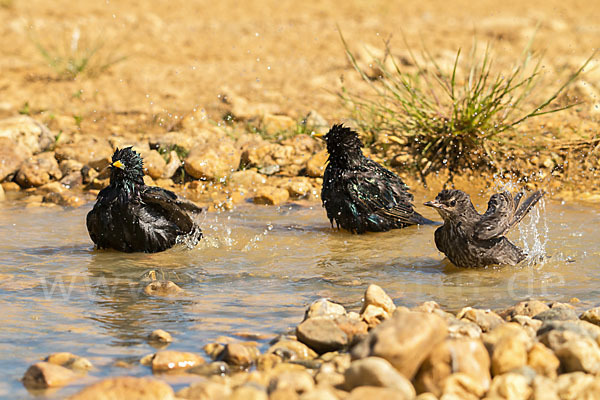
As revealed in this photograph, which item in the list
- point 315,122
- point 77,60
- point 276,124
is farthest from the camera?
point 77,60

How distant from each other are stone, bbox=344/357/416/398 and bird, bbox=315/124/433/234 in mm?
3854

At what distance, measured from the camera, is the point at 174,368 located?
430 centimetres

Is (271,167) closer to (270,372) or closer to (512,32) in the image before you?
(270,372)

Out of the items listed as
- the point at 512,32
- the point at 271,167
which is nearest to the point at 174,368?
the point at 271,167

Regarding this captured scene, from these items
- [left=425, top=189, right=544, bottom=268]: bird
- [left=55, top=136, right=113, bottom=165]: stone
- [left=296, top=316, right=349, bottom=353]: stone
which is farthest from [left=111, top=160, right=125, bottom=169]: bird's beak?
[left=55, top=136, right=113, bottom=165]: stone

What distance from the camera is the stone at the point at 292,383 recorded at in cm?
376

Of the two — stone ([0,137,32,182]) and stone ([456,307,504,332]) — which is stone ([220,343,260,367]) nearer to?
stone ([456,307,504,332])

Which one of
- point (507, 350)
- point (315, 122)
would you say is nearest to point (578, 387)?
point (507, 350)

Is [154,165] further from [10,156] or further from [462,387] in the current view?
[462,387]

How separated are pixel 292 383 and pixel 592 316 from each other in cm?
202

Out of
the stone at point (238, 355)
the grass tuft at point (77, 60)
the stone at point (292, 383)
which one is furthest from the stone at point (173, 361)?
the grass tuft at point (77, 60)

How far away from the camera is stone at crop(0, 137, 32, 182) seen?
9547 mm

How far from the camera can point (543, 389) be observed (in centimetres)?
372

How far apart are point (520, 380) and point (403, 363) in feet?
1.76
